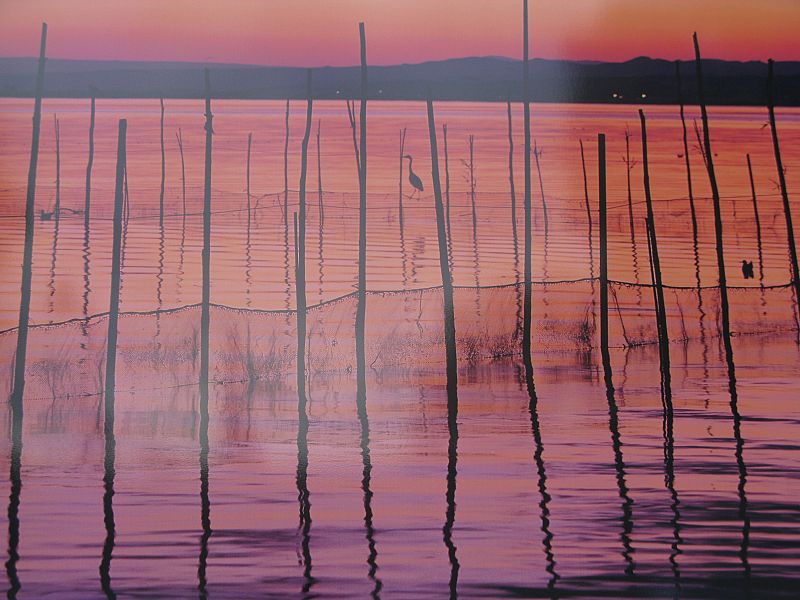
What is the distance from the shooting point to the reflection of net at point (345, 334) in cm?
1600

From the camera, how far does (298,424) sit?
45.7 ft

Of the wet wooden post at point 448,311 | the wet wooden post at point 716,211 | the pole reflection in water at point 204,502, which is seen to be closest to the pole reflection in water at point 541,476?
the wet wooden post at point 448,311

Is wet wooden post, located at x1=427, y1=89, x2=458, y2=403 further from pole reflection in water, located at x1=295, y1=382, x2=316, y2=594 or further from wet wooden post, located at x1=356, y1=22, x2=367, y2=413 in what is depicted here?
pole reflection in water, located at x1=295, y1=382, x2=316, y2=594

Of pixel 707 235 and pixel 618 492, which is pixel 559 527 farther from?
pixel 707 235

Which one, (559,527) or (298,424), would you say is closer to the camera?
(559,527)

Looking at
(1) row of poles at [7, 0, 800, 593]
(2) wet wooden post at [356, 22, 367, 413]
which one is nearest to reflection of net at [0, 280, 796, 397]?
(1) row of poles at [7, 0, 800, 593]

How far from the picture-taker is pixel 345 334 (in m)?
18.1

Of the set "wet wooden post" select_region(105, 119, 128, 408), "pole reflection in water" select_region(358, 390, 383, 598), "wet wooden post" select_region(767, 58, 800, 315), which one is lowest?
"pole reflection in water" select_region(358, 390, 383, 598)

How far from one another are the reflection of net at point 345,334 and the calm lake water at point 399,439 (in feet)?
0.15

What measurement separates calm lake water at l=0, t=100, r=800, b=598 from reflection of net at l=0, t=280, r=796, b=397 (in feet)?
0.15

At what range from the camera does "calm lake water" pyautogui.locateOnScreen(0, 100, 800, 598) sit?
8641 mm

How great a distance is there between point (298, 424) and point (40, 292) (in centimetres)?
1256

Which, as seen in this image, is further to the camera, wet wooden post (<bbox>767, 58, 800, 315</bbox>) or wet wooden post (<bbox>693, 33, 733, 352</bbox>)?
wet wooden post (<bbox>767, 58, 800, 315</bbox>)

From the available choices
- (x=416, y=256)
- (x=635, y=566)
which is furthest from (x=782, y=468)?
(x=416, y=256)
